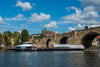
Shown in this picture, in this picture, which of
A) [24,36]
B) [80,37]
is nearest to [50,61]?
[80,37]

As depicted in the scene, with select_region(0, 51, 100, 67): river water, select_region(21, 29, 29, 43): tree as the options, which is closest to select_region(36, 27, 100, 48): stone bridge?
select_region(21, 29, 29, 43): tree

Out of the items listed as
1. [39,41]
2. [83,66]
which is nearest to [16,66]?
[83,66]

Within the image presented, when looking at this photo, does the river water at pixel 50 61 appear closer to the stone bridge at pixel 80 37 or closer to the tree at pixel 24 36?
the stone bridge at pixel 80 37

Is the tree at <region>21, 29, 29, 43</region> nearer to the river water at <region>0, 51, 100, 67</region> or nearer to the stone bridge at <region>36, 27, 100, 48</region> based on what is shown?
the stone bridge at <region>36, 27, 100, 48</region>

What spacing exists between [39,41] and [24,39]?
11.9 meters

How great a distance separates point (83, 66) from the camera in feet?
78.8

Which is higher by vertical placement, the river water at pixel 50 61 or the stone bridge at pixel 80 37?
the stone bridge at pixel 80 37

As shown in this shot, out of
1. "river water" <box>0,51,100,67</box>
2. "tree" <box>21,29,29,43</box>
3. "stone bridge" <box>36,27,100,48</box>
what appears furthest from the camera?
"tree" <box>21,29,29,43</box>

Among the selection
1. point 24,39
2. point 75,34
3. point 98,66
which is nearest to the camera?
point 98,66

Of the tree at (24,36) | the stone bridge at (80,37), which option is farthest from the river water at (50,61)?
the tree at (24,36)

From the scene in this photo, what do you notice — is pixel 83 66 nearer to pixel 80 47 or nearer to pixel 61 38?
pixel 80 47

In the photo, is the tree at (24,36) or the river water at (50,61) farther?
the tree at (24,36)

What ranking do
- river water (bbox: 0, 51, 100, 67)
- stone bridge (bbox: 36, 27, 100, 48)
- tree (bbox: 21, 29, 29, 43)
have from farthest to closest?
tree (bbox: 21, 29, 29, 43)
stone bridge (bbox: 36, 27, 100, 48)
river water (bbox: 0, 51, 100, 67)

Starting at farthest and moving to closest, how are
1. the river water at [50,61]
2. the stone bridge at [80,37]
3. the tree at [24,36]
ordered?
the tree at [24,36] < the stone bridge at [80,37] < the river water at [50,61]
